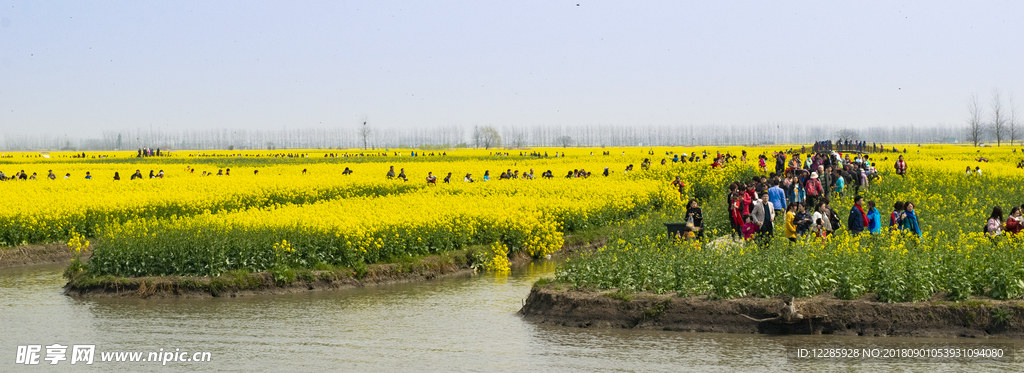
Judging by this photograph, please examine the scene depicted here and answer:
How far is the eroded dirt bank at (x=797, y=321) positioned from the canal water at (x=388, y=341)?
0.31m

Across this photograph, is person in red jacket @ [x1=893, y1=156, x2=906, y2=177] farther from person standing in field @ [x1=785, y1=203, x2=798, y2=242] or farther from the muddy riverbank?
the muddy riverbank

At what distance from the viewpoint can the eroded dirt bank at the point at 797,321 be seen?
13.8 m

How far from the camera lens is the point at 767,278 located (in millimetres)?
15273

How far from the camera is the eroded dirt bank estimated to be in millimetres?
13781

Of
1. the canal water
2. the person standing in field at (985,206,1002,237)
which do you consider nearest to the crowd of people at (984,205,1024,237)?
the person standing in field at (985,206,1002,237)

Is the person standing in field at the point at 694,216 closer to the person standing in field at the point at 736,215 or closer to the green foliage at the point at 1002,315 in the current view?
the person standing in field at the point at 736,215

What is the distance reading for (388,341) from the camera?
14.8 m

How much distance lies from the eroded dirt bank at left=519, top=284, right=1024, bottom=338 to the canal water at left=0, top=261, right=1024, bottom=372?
0.31 m

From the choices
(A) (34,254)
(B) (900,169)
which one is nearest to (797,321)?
(A) (34,254)

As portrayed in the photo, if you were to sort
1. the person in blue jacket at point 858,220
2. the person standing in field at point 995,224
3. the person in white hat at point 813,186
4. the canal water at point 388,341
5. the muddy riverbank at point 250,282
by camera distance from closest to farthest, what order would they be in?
the canal water at point 388,341 < the person standing in field at point 995,224 < the person in blue jacket at point 858,220 < the muddy riverbank at point 250,282 < the person in white hat at point 813,186

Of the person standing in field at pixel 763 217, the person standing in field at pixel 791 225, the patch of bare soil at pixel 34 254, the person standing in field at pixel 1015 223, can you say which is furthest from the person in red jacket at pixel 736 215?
the patch of bare soil at pixel 34 254

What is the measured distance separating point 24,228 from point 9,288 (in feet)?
23.2

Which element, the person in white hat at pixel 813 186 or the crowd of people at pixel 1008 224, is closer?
the crowd of people at pixel 1008 224

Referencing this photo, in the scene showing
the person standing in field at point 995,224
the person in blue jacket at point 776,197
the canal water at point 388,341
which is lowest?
the canal water at point 388,341
